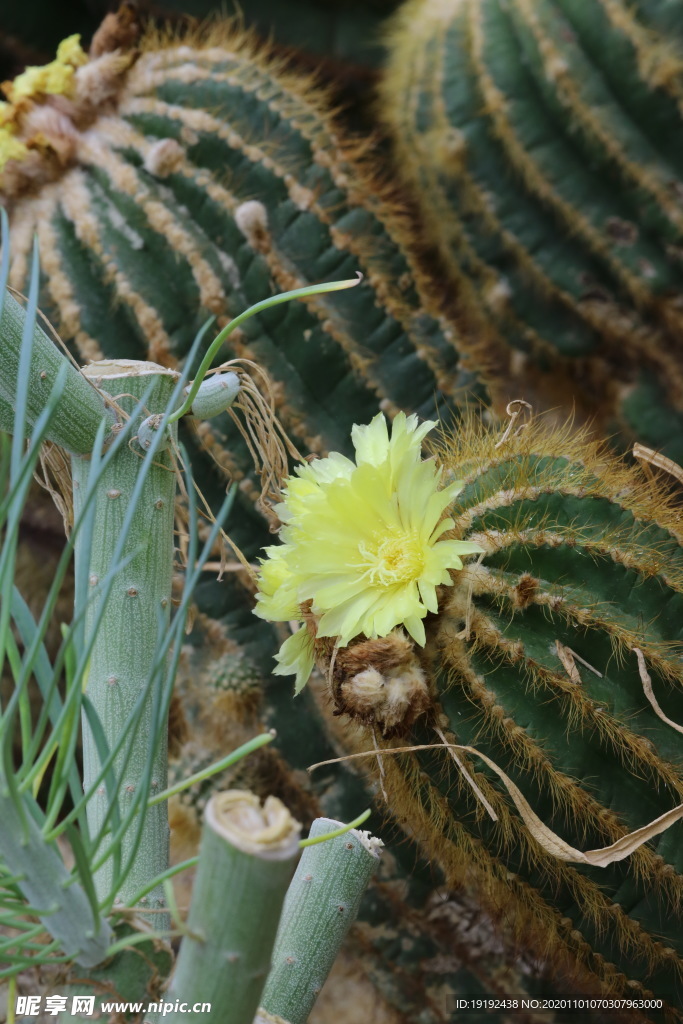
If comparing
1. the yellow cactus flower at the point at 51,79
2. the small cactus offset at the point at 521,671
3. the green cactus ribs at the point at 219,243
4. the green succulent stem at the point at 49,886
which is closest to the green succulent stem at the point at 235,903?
the green succulent stem at the point at 49,886

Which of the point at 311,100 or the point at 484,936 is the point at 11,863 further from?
the point at 311,100

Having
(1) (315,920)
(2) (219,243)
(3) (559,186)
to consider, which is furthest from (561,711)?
(3) (559,186)

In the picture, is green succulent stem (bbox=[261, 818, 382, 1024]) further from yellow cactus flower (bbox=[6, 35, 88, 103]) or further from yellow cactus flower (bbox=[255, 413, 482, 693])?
yellow cactus flower (bbox=[6, 35, 88, 103])

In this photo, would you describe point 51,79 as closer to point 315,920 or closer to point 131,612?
point 131,612

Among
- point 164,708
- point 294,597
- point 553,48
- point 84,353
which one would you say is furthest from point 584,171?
point 164,708

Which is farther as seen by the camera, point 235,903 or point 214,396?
point 214,396
